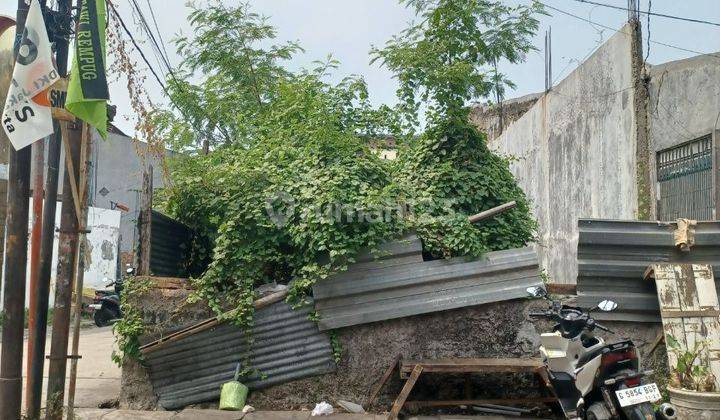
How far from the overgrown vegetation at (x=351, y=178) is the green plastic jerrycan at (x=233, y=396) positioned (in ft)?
2.09

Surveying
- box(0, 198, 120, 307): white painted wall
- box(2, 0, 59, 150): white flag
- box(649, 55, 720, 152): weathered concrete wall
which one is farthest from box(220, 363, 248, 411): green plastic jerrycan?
box(0, 198, 120, 307): white painted wall

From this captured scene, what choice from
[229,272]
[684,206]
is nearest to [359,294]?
[229,272]

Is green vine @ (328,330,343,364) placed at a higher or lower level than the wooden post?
lower

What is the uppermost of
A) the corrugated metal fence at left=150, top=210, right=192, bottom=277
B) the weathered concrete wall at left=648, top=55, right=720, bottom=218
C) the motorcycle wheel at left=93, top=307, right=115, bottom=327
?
the weathered concrete wall at left=648, top=55, right=720, bottom=218

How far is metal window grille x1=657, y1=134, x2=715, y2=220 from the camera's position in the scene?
7.37 meters

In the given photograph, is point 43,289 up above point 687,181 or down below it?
below

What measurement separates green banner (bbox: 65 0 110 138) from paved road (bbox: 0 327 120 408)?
10.6 ft

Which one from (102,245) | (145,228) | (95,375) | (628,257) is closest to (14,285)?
(145,228)

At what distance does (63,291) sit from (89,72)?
193 centimetres

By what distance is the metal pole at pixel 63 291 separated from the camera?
17.2 feet

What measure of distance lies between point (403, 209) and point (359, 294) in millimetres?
1022

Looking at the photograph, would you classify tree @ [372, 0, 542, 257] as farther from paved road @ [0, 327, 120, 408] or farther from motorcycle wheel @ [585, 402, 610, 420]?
paved road @ [0, 327, 120, 408]

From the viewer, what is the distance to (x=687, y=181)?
776 cm

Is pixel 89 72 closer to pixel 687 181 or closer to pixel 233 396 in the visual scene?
pixel 233 396
